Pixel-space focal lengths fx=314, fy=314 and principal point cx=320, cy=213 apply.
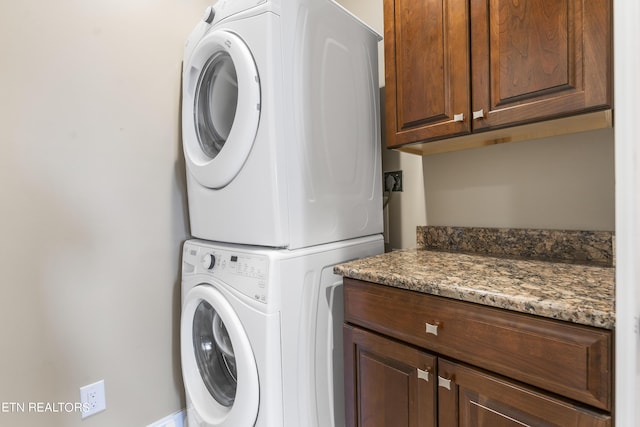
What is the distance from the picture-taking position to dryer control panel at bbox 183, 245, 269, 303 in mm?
1019

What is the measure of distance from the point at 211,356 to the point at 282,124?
42.2 inches

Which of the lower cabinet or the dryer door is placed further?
the dryer door

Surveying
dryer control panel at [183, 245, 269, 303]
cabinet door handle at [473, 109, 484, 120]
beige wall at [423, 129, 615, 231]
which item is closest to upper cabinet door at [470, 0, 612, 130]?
cabinet door handle at [473, 109, 484, 120]

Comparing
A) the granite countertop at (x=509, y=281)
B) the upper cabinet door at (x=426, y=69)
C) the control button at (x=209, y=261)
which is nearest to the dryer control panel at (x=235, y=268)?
the control button at (x=209, y=261)

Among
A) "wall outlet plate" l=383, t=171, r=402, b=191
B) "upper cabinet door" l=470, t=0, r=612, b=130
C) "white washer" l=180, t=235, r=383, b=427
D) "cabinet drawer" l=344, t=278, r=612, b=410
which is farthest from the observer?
"wall outlet plate" l=383, t=171, r=402, b=191

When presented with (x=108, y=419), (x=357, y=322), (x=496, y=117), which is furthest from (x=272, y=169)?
(x=108, y=419)

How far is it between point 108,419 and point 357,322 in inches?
44.2

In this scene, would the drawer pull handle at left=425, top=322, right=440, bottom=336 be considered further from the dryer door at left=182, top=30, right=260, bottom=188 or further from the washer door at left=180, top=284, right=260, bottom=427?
the dryer door at left=182, top=30, right=260, bottom=188

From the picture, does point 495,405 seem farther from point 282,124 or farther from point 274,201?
point 282,124

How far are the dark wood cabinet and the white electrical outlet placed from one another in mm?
1528

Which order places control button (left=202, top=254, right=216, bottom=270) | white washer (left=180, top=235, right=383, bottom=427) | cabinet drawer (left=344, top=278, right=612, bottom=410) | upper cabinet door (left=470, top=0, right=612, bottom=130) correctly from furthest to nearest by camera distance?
control button (left=202, top=254, right=216, bottom=270), white washer (left=180, top=235, right=383, bottom=427), upper cabinet door (left=470, top=0, right=612, bottom=130), cabinet drawer (left=344, top=278, right=612, bottom=410)

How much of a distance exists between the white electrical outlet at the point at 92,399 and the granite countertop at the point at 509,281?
109 centimetres

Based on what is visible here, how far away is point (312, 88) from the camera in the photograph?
1163 mm

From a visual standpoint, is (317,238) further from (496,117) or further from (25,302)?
(25,302)
